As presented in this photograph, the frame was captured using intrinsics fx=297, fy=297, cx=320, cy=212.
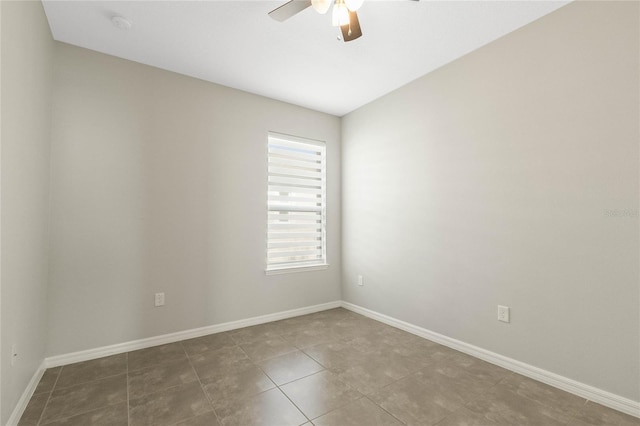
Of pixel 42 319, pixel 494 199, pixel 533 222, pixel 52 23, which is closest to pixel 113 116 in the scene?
pixel 52 23

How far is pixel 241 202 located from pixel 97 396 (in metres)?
1.95

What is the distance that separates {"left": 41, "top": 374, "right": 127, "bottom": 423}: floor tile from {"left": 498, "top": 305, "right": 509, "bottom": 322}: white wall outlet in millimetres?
2733

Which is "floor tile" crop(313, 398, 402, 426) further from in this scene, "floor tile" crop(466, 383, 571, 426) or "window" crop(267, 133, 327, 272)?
"window" crop(267, 133, 327, 272)

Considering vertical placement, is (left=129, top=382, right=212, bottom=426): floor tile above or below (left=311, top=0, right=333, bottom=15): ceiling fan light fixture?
below

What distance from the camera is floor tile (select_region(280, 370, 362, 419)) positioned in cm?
181

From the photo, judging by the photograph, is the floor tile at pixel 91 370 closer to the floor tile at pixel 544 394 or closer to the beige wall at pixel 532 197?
the beige wall at pixel 532 197

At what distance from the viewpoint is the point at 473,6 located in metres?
2.04

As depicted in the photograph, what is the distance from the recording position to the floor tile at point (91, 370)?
83.3 inches

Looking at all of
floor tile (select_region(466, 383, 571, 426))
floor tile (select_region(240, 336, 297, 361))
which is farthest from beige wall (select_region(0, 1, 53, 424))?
floor tile (select_region(466, 383, 571, 426))

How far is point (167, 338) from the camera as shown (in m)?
2.78

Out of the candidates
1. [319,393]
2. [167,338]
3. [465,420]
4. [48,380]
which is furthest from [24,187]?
[465,420]

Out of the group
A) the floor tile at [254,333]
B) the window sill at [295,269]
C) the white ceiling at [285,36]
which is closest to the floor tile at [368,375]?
the floor tile at [254,333]

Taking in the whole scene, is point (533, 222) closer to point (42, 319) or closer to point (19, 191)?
point (19, 191)

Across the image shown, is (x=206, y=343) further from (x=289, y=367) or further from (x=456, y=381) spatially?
(x=456, y=381)
